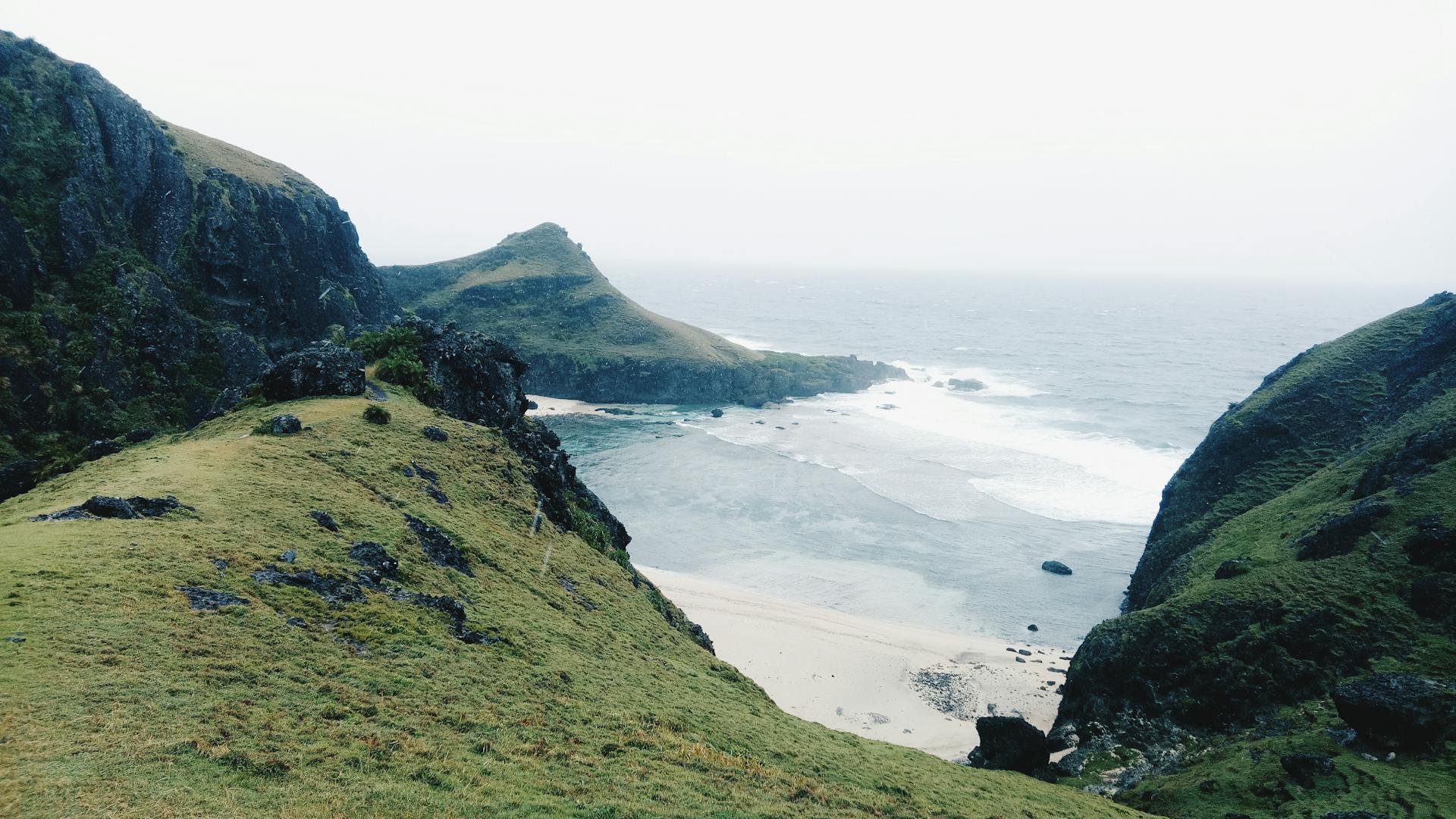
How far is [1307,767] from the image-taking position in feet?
93.0

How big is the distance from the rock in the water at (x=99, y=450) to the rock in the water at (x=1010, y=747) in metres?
50.0

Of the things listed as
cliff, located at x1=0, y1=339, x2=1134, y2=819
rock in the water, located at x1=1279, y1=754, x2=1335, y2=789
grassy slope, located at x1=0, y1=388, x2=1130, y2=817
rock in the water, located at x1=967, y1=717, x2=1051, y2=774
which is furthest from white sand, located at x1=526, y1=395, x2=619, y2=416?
rock in the water, located at x1=1279, y1=754, x2=1335, y2=789

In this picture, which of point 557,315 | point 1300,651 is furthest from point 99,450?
point 557,315

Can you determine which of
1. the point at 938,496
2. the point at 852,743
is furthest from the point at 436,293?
the point at 852,743

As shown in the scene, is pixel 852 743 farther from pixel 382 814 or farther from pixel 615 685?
pixel 382 814

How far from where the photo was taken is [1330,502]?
48781mm

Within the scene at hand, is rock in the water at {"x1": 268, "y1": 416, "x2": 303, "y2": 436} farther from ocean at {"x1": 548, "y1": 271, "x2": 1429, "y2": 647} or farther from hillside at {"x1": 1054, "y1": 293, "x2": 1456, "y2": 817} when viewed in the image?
hillside at {"x1": 1054, "y1": 293, "x2": 1456, "y2": 817}

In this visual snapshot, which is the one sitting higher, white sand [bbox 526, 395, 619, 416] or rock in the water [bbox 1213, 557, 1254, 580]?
rock in the water [bbox 1213, 557, 1254, 580]

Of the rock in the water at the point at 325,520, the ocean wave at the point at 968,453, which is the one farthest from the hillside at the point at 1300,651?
the rock in the water at the point at 325,520

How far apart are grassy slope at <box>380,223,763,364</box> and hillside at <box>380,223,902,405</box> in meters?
0.31

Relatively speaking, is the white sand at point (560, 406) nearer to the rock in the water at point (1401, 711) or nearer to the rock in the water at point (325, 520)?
the rock in the water at point (325, 520)

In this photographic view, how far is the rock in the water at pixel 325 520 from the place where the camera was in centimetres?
2905

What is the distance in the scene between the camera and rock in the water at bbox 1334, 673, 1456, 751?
93.6 feet

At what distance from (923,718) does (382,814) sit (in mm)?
37990
